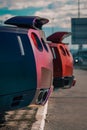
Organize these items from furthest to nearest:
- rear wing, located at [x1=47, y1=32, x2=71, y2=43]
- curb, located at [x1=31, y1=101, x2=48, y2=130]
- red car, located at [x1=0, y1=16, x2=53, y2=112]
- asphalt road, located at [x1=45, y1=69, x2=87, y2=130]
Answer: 1. rear wing, located at [x1=47, y1=32, x2=71, y2=43]
2. asphalt road, located at [x1=45, y1=69, x2=87, y2=130]
3. curb, located at [x1=31, y1=101, x2=48, y2=130]
4. red car, located at [x1=0, y1=16, x2=53, y2=112]

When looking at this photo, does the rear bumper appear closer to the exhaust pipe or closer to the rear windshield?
the exhaust pipe

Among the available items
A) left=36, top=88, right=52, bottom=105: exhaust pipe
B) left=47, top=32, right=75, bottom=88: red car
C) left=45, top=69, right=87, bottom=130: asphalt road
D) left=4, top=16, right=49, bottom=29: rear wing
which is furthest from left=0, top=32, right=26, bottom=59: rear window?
left=47, top=32, right=75, bottom=88: red car

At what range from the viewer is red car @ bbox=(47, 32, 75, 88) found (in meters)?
12.0

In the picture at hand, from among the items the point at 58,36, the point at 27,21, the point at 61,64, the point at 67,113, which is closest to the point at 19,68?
A: the point at 27,21

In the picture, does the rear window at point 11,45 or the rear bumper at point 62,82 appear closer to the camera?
the rear window at point 11,45

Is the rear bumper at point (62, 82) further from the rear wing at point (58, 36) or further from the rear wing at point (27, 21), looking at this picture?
the rear wing at point (27, 21)

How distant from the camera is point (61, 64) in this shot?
1202 cm

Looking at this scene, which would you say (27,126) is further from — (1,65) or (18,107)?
(1,65)

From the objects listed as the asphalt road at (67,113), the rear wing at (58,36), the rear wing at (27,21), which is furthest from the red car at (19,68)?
the rear wing at (58,36)

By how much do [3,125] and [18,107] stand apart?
1.87m

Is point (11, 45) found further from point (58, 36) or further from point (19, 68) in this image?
point (58, 36)

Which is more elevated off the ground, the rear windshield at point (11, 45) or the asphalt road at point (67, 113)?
the rear windshield at point (11, 45)

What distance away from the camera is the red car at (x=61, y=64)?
1201cm

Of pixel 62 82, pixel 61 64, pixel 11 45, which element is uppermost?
pixel 11 45
